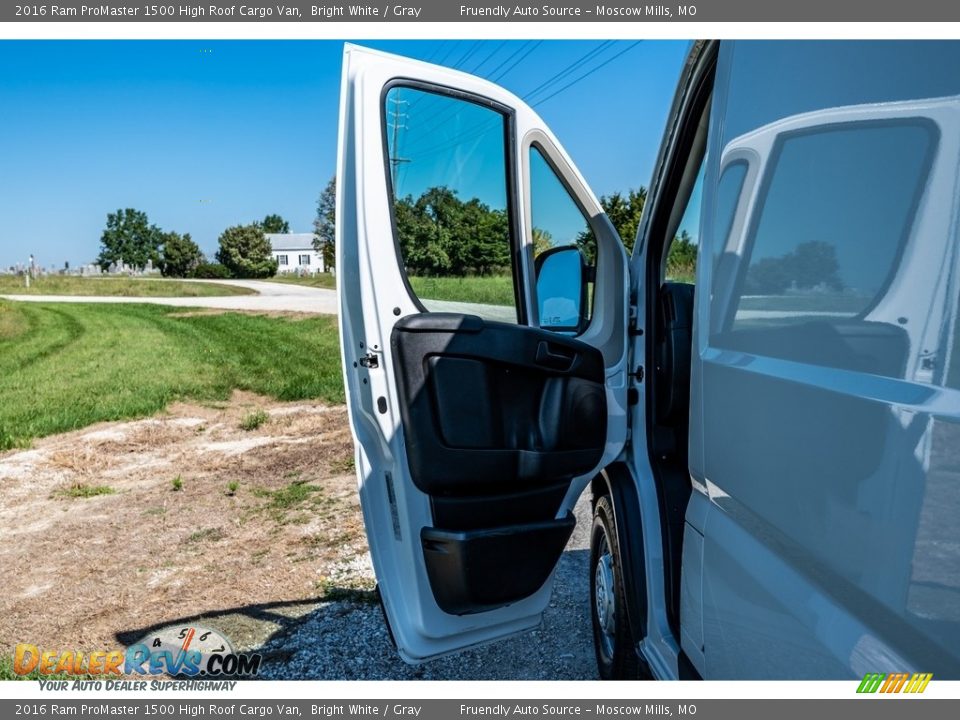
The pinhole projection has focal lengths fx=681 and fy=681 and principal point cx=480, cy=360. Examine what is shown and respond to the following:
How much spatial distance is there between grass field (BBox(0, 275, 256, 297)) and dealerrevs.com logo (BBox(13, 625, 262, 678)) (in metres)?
22.4

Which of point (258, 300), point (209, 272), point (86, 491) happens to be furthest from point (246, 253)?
point (86, 491)

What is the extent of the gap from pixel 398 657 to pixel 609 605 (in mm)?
1154

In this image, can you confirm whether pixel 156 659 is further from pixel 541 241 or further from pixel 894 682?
pixel 894 682

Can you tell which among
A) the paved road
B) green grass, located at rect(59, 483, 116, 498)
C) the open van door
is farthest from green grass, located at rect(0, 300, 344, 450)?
the open van door

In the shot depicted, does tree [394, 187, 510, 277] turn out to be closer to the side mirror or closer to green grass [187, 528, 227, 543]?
the side mirror

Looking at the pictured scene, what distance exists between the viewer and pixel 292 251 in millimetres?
39656

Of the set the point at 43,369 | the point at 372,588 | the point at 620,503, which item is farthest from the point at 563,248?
the point at 43,369

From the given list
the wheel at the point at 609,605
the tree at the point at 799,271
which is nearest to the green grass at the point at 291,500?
the wheel at the point at 609,605

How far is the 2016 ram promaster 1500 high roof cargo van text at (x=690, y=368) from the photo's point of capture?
43.5 inches

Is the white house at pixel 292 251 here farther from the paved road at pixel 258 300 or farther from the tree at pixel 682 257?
the tree at pixel 682 257

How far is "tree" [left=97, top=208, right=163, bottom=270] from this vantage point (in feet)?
103

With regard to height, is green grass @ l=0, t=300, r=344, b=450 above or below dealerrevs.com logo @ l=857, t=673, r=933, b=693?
below

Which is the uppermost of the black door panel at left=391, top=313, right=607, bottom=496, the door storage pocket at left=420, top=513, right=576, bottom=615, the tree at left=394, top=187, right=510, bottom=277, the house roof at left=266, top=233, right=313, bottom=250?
the house roof at left=266, top=233, right=313, bottom=250

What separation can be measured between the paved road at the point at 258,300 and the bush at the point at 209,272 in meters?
4.98
